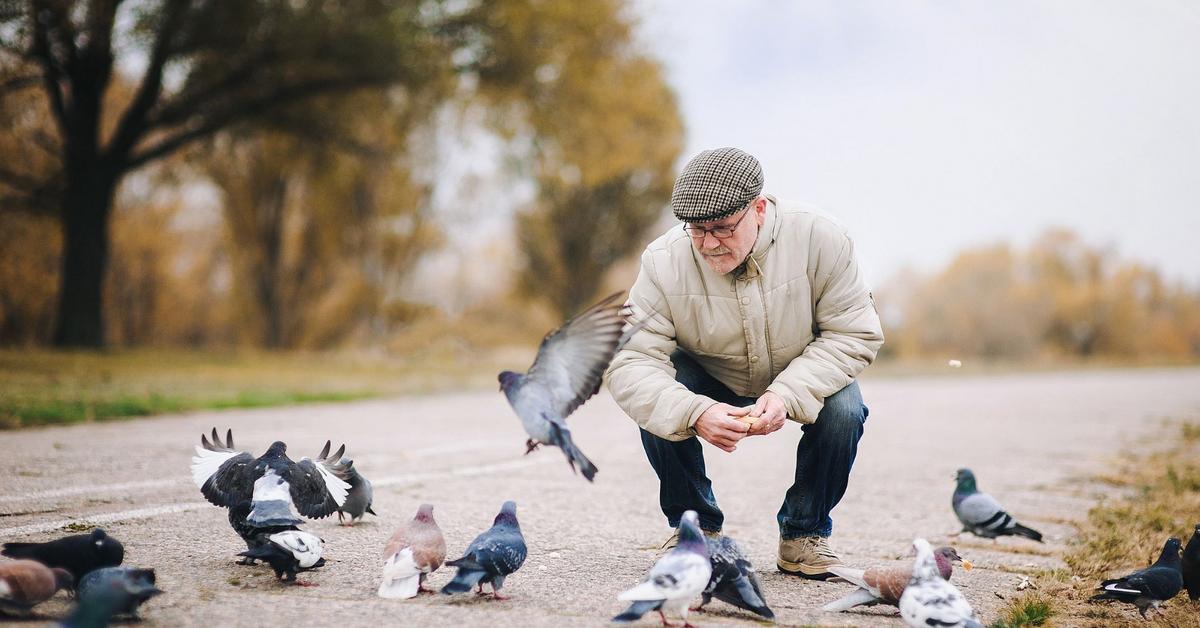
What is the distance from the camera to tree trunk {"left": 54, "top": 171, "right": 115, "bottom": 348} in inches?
683

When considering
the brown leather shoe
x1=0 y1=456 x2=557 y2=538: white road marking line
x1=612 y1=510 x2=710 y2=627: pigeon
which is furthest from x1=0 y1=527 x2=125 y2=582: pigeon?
the brown leather shoe

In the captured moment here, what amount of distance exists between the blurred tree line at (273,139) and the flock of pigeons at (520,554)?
46.1 feet

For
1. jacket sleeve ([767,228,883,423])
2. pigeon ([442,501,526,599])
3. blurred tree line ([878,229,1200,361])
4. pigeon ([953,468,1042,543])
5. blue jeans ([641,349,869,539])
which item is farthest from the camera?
blurred tree line ([878,229,1200,361])

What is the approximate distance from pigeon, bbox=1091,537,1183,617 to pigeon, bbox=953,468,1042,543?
1213 millimetres

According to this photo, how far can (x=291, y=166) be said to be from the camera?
21.9 m

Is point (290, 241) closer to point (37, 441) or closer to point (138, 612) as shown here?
point (37, 441)

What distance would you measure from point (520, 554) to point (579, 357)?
720 millimetres

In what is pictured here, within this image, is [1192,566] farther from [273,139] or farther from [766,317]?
[273,139]

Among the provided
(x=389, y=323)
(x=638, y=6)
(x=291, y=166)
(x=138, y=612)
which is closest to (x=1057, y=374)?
(x=638, y=6)

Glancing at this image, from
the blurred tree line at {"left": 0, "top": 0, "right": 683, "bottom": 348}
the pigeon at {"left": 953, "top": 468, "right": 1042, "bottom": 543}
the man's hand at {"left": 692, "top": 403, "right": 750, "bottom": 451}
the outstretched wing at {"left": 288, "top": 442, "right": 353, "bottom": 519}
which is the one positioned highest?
the blurred tree line at {"left": 0, "top": 0, "right": 683, "bottom": 348}

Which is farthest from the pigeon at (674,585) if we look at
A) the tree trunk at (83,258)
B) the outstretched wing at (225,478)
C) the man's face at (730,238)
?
the tree trunk at (83,258)

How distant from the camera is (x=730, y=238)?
11.5 feet

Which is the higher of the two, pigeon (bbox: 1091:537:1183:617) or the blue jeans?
the blue jeans

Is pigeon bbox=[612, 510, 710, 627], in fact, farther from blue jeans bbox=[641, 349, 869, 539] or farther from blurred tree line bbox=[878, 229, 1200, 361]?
blurred tree line bbox=[878, 229, 1200, 361]
